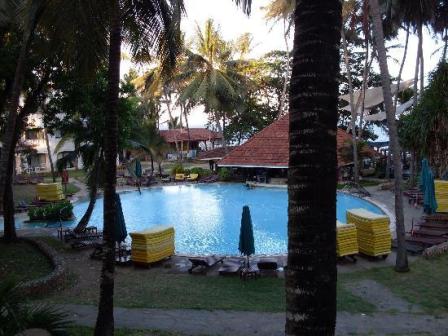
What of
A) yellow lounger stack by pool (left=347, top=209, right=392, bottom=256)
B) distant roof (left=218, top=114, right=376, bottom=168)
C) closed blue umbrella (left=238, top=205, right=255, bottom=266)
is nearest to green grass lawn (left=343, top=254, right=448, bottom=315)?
A: yellow lounger stack by pool (left=347, top=209, right=392, bottom=256)

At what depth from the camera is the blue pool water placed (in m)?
18.0

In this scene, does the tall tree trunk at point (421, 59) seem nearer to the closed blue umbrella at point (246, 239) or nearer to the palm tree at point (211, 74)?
the palm tree at point (211, 74)

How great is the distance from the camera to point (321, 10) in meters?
3.05

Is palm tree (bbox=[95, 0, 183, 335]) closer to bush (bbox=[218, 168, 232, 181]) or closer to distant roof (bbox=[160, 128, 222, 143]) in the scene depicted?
bush (bbox=[218, 168, 232, 181])

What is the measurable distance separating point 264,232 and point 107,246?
1314 cm

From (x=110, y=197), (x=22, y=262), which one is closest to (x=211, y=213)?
(x=22, y=262)

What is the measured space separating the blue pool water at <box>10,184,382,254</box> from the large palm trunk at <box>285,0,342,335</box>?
42.2ft

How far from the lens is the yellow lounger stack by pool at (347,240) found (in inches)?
498

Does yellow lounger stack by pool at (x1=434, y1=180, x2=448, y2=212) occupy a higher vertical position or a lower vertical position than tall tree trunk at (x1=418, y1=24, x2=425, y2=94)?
lower

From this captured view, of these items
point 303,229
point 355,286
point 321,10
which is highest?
point 321,10

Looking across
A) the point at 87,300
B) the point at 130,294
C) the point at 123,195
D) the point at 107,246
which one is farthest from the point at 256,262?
the point at 123,195

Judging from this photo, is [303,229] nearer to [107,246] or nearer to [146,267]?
[107,246]

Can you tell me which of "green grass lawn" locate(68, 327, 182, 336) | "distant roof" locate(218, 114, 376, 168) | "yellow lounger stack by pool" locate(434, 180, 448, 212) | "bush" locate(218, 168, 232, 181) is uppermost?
"distant roof" locate(218, 114, 376, 168)

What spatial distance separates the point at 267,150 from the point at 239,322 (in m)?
25.5
